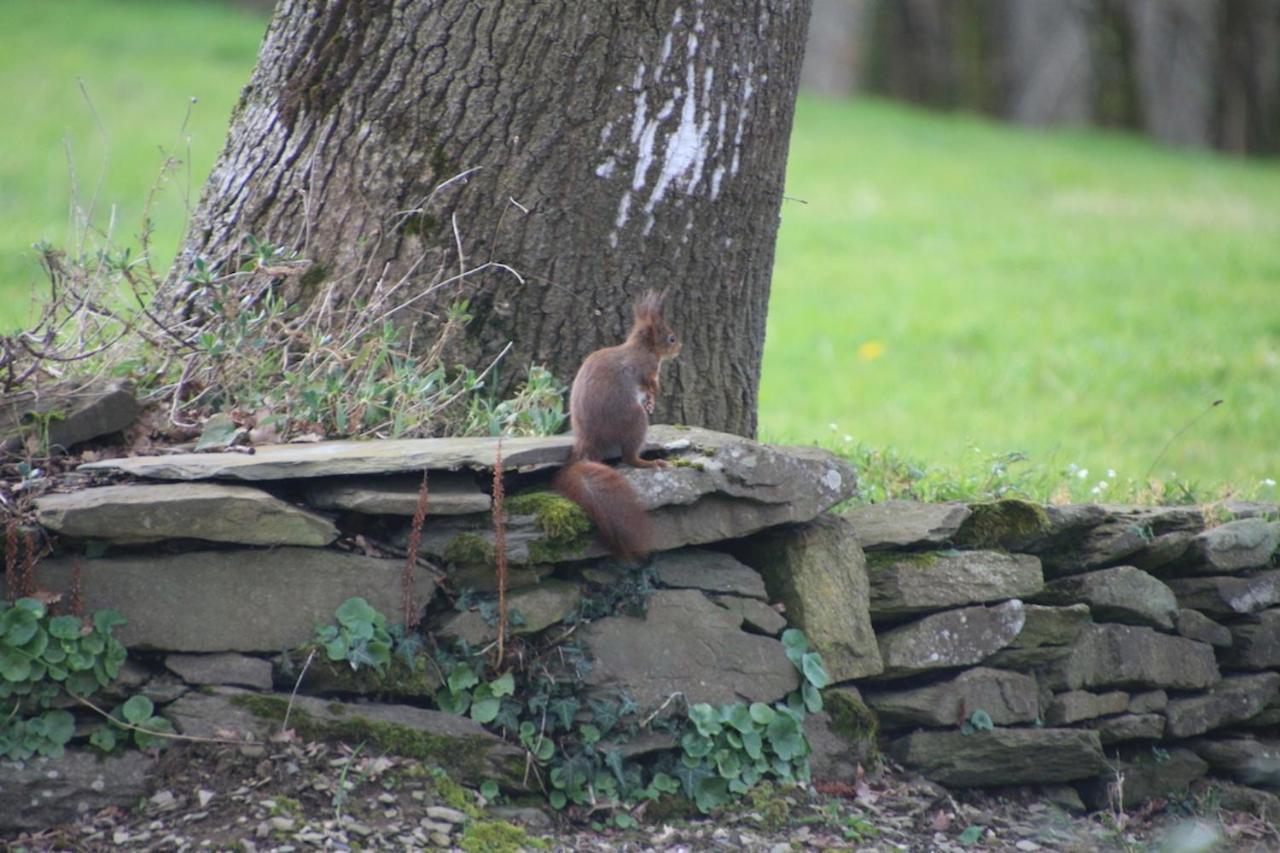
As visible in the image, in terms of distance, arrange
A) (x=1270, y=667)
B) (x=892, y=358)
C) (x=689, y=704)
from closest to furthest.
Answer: (x=689, y=704)
(x=1270, y=667)
(x=892, y=358)

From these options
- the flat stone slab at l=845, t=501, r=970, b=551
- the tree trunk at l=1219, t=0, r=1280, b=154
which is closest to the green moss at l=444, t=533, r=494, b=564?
the flat stone slab at l=845, t=501, r=970, b=551

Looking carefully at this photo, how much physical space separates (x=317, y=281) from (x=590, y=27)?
140 centimetres

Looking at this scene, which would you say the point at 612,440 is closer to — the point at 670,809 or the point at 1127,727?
the point at 670,809

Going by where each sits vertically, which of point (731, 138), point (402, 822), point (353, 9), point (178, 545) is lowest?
point (402, 822)

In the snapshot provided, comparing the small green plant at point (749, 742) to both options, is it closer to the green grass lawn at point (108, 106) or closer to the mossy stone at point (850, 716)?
the mossy stone at point (850, 716)

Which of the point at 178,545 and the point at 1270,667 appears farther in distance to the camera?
the point at 1270,667

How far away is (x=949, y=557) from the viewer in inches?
189

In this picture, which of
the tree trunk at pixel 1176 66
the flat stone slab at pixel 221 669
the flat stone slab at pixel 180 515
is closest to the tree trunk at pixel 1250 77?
the tree trunk at pixel 1176 66

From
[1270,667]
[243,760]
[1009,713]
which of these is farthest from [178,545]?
[1270,667]

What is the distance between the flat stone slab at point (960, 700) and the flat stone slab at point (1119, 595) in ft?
1.26

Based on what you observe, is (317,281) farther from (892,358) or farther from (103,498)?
(892,358)

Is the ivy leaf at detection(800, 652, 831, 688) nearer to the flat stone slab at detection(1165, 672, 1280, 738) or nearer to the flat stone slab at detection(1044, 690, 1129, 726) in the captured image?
the flat stone slab at detection(1044, 690, 1129, 726)

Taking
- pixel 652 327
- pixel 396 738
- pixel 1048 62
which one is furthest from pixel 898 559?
pixel 1048 62

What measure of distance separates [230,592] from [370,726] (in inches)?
22.9
